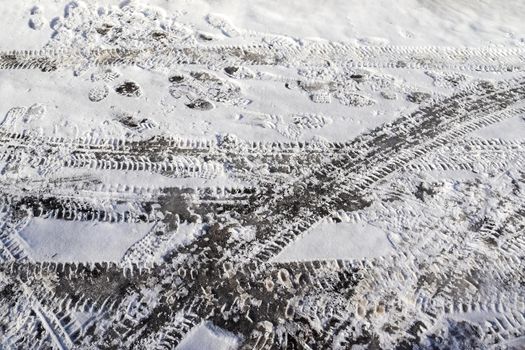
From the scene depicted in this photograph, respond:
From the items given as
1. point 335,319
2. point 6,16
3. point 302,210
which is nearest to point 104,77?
point 6,16

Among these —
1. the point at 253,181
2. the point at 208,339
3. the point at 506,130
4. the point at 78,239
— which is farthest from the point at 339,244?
the point at 506,130

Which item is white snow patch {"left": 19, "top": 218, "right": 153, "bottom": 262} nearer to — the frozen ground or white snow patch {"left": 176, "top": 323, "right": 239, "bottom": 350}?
the frozen ground

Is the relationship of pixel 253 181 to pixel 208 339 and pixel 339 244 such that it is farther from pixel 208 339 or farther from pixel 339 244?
pixel 208 339

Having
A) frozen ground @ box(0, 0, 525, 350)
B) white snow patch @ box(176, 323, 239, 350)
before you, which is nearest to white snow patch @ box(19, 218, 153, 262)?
frozen ground @ box(0, 0, 525, 350)


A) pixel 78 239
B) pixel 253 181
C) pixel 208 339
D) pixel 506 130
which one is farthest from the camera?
pixel 506 130

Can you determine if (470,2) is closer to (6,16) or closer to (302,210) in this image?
(302,210)

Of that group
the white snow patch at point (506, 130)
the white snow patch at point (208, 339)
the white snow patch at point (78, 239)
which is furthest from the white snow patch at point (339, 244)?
the white snow patch at point (506, 130)

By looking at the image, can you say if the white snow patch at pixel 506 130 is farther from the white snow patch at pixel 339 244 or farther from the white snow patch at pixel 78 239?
the white snow patch at pixel 78 239
